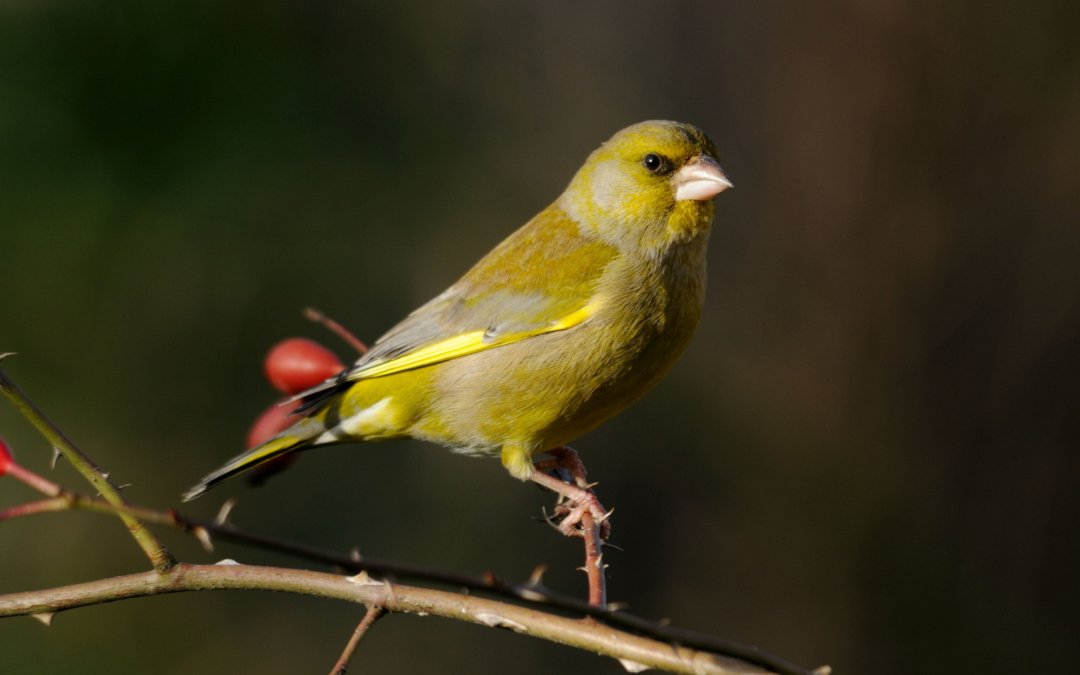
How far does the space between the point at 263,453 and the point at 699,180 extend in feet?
5.70

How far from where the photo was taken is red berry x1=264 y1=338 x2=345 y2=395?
2947 mm

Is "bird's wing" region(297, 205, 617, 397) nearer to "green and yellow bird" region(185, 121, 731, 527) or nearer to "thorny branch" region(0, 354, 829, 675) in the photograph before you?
"green and yellow bird" region(185, 121, 731, 527)

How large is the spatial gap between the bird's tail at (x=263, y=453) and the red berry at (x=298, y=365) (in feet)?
0.57

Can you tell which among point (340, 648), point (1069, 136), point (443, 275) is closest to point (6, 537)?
point (340, 648)

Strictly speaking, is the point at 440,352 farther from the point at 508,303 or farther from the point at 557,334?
the point at 557,334

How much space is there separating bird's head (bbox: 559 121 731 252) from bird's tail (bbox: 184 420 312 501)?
1.27 meters

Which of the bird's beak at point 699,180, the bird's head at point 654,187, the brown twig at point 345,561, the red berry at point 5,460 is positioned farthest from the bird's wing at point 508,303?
the brown twig at point 345,561

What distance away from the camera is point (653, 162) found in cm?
323

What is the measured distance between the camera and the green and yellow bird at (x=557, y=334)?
3.00 metres

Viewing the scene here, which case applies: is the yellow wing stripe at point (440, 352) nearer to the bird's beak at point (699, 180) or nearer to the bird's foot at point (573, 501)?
the bird's foot at point (573, 501)

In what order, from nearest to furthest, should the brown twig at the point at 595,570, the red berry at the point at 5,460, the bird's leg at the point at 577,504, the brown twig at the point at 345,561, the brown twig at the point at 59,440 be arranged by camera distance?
the brown twig at the point at 345,561 → the red berry at the point at 5,460 → the brown twig at the point at 59,440 → the brown twig at the point at 595,570 → the bird's leg at the point at 577,504

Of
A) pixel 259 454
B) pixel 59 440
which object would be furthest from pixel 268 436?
pixel 59 440

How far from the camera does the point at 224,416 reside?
5969 mm

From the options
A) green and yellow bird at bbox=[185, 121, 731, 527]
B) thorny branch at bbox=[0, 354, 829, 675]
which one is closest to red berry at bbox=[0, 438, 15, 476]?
thorny branch at bbox=[0, 354, 829, 675]
